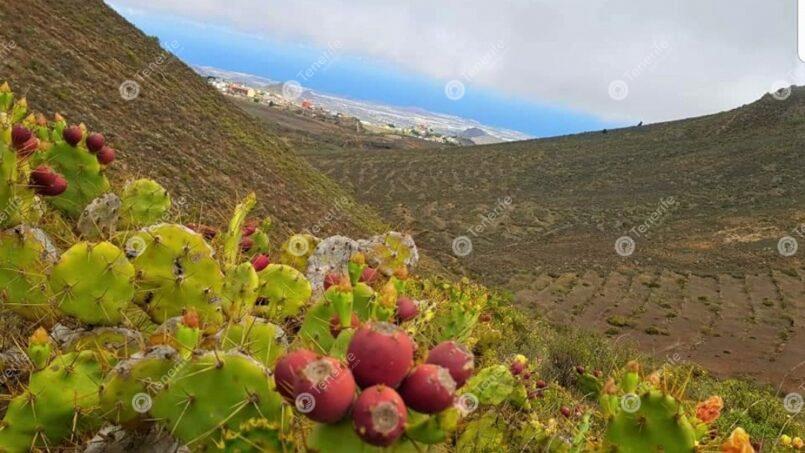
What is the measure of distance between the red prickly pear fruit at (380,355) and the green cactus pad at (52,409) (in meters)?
1.42

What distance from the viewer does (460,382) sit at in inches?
66.0

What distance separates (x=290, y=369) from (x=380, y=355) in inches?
9.0

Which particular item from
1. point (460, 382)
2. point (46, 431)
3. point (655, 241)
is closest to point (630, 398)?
point (460, 382)

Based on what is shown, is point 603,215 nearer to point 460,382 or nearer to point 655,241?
point 655,241

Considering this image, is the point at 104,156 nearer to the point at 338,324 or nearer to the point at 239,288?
the point at 239,288

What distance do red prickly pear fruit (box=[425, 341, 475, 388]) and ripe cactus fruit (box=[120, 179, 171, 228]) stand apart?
3351mm

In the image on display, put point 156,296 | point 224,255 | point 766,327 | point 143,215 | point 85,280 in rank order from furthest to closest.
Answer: point 766,327 → point 143,215 → point 224,255 → point 156,296 → point 85,280

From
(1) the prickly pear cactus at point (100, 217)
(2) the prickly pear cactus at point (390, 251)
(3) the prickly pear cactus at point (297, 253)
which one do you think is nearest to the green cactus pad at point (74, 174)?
(1) the prickly pear cactus at point (100, 217)

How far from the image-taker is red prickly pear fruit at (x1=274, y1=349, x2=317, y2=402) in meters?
1.48

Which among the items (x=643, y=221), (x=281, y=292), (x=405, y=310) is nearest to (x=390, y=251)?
(x=281, y=292)

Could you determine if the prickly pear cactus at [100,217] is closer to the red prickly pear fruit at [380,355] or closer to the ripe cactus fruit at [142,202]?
the ripe cactus fruit at [142,202]

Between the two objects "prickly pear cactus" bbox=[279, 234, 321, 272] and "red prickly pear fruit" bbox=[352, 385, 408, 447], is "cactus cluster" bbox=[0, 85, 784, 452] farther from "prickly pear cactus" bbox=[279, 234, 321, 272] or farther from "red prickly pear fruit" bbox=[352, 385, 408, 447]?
"prickly pear cactus" bbox=[279, 234, 321, 272]

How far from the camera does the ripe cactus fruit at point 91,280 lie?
3.00 meters

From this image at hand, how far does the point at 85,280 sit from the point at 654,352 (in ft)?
A: 50.4
